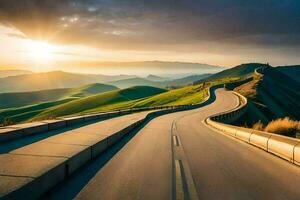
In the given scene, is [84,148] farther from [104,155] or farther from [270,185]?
[270,185]

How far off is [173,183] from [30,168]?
3.03 m

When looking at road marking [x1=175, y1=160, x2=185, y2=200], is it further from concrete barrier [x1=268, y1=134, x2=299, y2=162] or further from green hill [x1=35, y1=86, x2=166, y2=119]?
green hill [x1=35, y1=86, x2=166, y2=119]

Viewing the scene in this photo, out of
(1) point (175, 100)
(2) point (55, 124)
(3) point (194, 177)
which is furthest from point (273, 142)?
(1) point (175, 100)

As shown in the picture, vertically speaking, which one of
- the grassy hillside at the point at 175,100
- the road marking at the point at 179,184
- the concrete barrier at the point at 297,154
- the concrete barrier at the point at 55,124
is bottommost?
the road marking at the point at 179,184

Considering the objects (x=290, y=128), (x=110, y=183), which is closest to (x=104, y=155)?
(x=110, y=183)

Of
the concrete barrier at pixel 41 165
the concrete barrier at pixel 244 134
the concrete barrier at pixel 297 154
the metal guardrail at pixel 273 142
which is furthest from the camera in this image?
the concrete barrier at pixel 244 134

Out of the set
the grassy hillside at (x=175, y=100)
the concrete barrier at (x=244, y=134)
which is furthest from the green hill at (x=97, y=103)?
the concrete barrier at (x=244, y=134)

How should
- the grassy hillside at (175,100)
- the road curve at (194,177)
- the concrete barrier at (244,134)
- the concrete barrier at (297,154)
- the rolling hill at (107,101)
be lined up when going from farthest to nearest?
the rolling hill at (107,101), the grassy hillside at (175,100), the concrete barrier at (244,134), the concrete barrier at (297,154), the road curve at (194,177)

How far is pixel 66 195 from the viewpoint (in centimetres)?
631

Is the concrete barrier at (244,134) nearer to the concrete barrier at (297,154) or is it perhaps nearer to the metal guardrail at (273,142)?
the metal guardrail at (273,142)

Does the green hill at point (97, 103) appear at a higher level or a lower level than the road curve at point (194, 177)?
higher

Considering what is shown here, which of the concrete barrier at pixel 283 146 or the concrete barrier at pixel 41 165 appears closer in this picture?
the concrete barrier at pixel 41 165

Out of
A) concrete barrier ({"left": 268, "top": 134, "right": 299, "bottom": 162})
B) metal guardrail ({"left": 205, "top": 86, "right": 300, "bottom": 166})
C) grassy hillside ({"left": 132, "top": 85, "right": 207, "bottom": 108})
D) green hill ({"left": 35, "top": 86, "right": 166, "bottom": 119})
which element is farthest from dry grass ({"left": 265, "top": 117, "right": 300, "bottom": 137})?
green hill ({"left": 35, "top": 86, "right": 166, "bottom": 119})

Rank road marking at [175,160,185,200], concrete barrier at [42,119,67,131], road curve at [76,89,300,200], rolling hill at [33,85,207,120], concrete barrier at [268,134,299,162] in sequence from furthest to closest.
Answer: rolling hill at [33,85,207,120] → concrete barrier at [42,119,67,131] → concrete barrier at [268,134,299,162] → road curve at [76,89,300,200] → road marking at [175,160,185,200]
